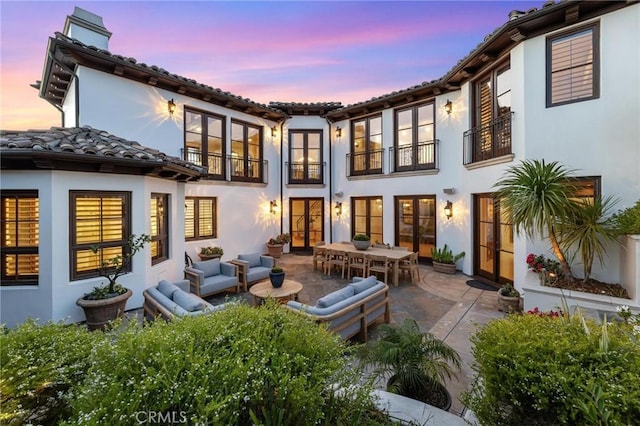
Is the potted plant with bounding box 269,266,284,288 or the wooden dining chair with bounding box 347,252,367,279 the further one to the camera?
the wooden dining chair with bounding box 347,252,367,279

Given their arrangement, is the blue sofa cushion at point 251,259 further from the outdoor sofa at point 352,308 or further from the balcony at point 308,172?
the balcony at point 308,172

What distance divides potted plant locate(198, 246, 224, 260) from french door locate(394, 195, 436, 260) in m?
6.95

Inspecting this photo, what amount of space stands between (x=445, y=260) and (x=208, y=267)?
7607 mm

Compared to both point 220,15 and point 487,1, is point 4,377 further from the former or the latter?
point 487,1

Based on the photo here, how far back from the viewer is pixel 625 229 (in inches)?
185

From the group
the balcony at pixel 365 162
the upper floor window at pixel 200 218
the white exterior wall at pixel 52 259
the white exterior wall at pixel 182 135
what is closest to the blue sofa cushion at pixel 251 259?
the white exterior wall at pixel 182 135

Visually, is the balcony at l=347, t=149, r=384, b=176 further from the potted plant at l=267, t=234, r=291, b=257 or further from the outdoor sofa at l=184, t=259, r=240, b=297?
the outdoor sofa at l=184, t=259, r=240, b=297

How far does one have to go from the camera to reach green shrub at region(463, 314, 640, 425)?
5.08 feet

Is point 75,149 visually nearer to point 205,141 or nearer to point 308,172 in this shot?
point 205,141

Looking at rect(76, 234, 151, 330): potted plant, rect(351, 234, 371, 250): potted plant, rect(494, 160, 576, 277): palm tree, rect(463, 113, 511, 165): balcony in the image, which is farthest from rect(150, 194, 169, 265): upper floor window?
rect(463, 113, 511, 165): balcony

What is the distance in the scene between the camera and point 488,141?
7.79 metres

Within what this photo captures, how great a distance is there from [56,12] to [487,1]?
1081 centimetres

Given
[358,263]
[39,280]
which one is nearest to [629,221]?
[358,263]

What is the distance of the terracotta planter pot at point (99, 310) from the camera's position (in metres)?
4.83
